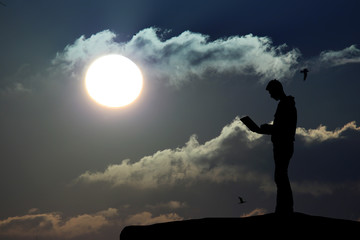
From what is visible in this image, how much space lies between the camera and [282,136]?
8883mm

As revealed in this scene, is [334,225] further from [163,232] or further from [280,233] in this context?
[163,232]

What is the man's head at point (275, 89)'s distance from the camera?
902 cm

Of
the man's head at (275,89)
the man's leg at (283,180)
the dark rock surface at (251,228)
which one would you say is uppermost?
the man's head at (275,89)

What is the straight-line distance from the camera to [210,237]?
7.84m

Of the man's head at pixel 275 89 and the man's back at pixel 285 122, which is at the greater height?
the man's head at pixel 275 89

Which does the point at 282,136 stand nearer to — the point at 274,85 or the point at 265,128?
the point at 265,128

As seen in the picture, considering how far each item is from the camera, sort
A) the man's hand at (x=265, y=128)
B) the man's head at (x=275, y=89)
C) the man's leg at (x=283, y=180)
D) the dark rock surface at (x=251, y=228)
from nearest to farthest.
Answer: the dark rock surface at (x=251, y=228) → the man's leg at (x=283, y=180) → the man's hand at (x=265, y=128) → the man's head at (x=275, y=89)

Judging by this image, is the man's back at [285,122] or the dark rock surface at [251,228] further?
the man's back at [285,122]

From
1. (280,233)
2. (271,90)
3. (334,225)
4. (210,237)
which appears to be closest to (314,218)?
(334,225)

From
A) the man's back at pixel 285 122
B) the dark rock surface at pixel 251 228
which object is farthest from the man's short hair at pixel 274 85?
the dark rock surface at pixel 251 228

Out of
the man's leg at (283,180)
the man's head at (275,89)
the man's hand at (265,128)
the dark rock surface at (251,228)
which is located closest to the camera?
the dark rock surface at (251,228)

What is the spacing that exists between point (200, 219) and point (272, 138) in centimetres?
255

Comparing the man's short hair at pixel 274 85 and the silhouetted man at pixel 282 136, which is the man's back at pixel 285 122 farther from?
the man's short hair at pixel 274 85

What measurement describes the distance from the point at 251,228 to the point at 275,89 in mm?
3274
